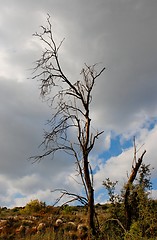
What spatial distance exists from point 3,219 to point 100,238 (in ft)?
55.2

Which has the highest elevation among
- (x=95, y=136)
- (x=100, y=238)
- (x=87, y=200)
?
(x=95, y=136)

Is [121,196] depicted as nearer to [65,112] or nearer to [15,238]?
[65,112]

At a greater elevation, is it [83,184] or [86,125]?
[86,125]

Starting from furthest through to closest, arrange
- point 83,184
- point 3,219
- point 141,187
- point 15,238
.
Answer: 1. point 3,219
2. point 15,238
3. point 83,184
4. point 141,187

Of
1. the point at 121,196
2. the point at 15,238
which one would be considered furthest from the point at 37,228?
the point at 121,196

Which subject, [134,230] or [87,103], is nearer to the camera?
[134,230]

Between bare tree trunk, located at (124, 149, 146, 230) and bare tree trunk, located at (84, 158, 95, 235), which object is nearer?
bare tree trunk, located at (84, 158, 95, 235)

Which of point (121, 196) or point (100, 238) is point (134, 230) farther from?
point (121, 196)

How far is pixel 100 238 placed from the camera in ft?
33.1

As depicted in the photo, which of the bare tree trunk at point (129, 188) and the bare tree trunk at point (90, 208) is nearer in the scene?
the bare tree trunk at point (90, 208)

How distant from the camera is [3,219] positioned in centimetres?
2558

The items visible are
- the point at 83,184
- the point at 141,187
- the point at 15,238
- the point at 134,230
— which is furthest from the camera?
the point at 15,238

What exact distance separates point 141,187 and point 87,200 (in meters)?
1.57

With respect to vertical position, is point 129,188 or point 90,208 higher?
point 129,188
